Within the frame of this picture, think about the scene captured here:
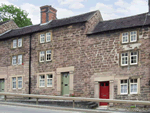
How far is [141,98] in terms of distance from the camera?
2150 centimetres

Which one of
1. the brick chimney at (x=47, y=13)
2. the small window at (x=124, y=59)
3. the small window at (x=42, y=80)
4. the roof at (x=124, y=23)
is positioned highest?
the brick chimney at (x=47, y=13)

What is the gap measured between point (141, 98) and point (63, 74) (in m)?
8.63

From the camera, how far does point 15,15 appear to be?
162ft

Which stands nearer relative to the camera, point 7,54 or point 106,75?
point 106,75

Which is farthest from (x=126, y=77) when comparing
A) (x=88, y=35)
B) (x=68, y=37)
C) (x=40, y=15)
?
(x=40, y=15)

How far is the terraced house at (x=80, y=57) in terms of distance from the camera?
22.3 meters

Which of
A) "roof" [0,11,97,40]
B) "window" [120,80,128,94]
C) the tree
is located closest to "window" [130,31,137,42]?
"window" [120,80,128,94]

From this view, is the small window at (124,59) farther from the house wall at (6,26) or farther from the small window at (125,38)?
the house wall at (6,26)

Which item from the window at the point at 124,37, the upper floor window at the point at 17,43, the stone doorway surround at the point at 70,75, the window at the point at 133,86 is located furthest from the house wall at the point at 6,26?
the window at the point at 133,86

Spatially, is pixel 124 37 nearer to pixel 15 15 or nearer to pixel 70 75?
pixel 70 75

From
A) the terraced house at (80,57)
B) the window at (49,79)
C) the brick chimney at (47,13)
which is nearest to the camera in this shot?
the terraced house at (80,57)

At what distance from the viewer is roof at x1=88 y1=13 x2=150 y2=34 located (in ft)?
74.6

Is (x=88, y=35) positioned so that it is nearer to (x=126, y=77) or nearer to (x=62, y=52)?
(x=62, y=52)

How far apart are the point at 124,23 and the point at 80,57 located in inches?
210
